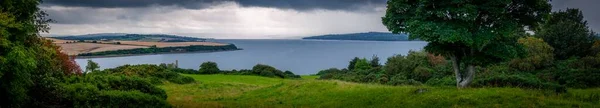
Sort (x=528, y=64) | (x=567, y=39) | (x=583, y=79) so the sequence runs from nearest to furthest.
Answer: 1. (x=583, y=79)
2. (x=528, y=64)
3. (x=567, y=39)

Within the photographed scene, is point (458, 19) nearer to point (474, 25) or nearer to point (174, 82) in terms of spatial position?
point (474, 25)

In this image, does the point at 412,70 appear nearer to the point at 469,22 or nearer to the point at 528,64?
the point at 528,64

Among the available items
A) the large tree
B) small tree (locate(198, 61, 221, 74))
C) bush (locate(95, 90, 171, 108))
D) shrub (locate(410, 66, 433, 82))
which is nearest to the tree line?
the large tree

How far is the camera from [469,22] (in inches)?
803

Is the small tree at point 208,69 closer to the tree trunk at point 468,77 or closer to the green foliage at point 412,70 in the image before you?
the green foliage at point 412,70

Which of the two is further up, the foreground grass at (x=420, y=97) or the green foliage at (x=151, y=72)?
the foreground grass at (x=420, y=97)

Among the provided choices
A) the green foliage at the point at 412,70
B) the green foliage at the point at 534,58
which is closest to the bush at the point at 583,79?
the green foliage at the point at 534,58

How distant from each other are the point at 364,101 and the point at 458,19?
611 centimetres

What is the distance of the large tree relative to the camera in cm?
1973

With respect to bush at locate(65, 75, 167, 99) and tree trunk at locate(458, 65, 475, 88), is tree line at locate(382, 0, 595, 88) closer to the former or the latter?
tree trunk at locate(458, 65, 475, 88)

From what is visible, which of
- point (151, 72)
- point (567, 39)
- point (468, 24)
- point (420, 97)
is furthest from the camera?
point (151, 72)

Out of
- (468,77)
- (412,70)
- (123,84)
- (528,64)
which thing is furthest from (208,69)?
(468,77)

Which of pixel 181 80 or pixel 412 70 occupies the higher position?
pixel 412 70

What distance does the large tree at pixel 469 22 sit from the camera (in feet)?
64.7
